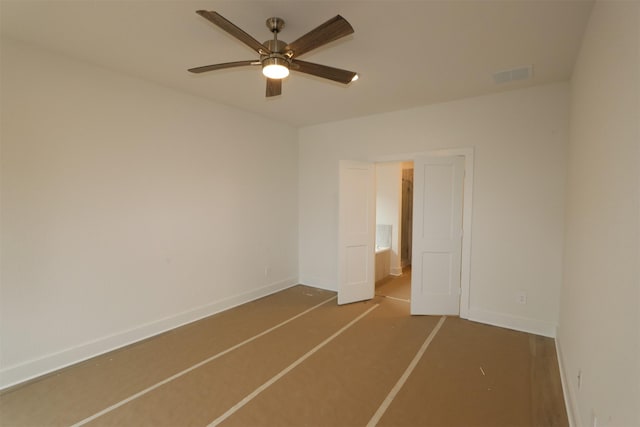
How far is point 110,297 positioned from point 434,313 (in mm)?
3748

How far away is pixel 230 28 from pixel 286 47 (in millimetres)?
399

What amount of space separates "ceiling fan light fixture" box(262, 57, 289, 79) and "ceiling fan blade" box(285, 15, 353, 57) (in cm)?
9

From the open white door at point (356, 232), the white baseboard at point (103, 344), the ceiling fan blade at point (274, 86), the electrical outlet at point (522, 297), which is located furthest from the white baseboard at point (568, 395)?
the white baseboard at point (103, 344)

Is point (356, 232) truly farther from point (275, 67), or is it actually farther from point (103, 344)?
point (103, 344)

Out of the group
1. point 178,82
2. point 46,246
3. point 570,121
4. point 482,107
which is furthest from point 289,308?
point 570,121

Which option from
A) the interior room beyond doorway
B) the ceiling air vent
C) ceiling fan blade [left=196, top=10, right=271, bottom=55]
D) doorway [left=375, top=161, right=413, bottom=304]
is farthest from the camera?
the interior room beyond doorway

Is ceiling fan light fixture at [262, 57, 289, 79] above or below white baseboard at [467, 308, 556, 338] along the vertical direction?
above

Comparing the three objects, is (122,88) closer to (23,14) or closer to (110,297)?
(23,14)

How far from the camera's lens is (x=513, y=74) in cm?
294

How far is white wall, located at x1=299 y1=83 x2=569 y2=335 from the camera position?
3.25m

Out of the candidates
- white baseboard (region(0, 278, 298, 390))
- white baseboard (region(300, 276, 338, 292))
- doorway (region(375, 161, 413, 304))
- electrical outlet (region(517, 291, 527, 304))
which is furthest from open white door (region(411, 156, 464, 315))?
white baseboard (region(0, 278, 298, 390))

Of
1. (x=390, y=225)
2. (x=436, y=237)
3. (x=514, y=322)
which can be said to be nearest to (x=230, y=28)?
(x=436, y=237)

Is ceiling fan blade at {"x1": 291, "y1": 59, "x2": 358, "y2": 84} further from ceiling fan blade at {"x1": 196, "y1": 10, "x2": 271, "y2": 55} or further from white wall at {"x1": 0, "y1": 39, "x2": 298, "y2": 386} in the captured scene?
white wall at {"x1": 0, "y1": 39, "x2": 298, "y2": 386}

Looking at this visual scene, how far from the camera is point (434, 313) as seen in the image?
3881 millimetres
